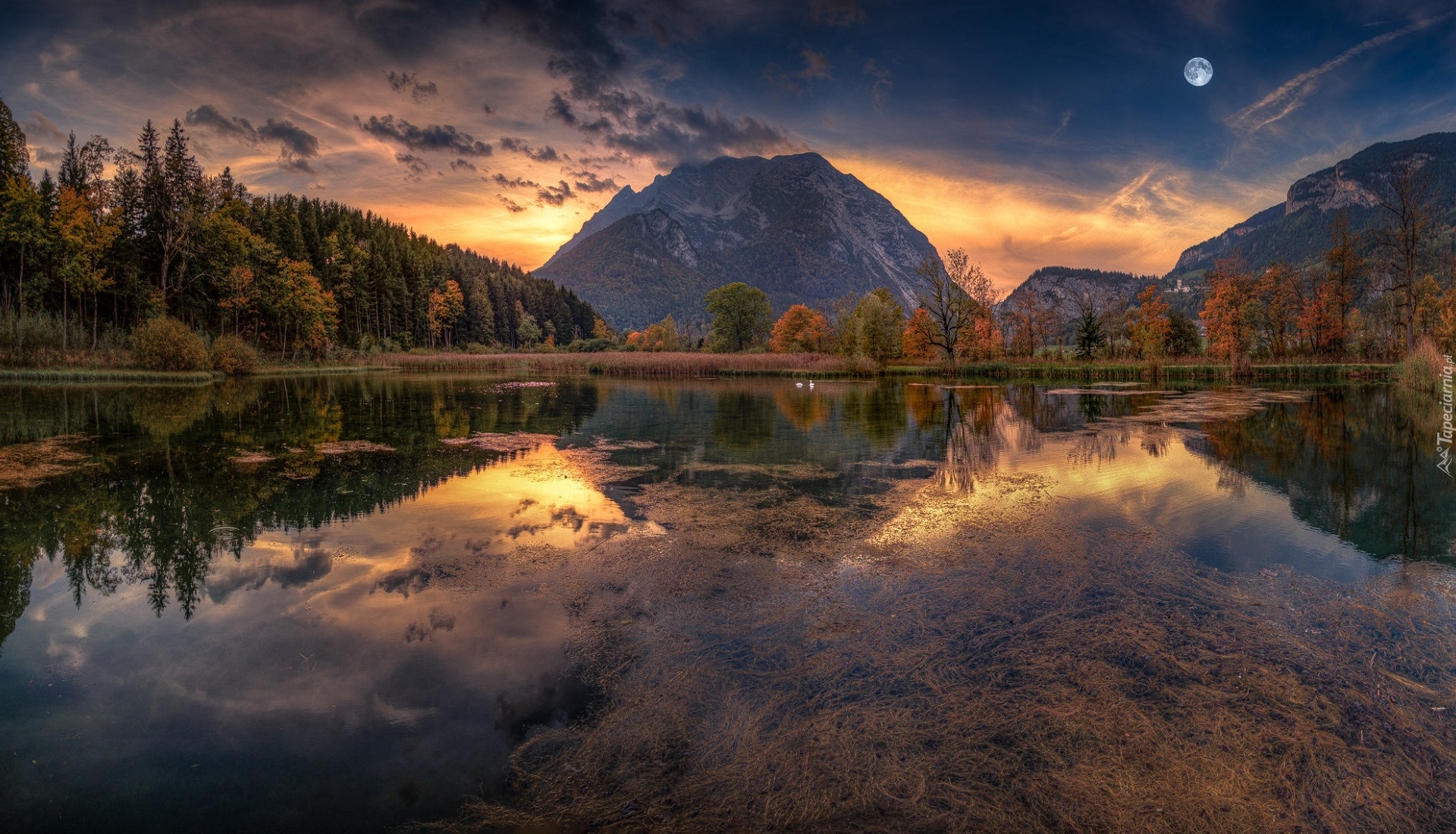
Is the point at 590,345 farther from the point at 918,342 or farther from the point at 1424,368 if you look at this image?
the point at 1424,368

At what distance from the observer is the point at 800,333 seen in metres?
85.1

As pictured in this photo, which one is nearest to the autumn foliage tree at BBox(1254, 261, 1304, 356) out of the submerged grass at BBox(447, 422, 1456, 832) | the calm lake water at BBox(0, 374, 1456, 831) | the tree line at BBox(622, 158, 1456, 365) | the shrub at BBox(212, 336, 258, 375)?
the tree line at BBox(622, 158, 1456, 365)

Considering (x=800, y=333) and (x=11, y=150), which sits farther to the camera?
(x=800, y=333)

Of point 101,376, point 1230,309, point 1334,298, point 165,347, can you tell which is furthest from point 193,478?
point 1334,298

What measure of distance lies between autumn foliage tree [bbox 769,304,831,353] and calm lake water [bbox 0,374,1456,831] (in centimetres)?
5509

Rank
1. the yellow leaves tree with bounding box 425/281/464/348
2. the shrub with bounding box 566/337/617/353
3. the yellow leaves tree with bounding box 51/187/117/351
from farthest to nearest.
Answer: the shrub with bounding box 566/337/617/353 < the yellow leaves tree with bounding box 425/281/464/348 < the yellow leaves tree with bounding box 51/187/117/351

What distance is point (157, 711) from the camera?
4141mm

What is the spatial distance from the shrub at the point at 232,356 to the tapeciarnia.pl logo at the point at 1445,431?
5801cm

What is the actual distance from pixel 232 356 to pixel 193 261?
14946 millimetres

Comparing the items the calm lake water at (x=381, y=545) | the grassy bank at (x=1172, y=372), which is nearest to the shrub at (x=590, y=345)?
the grassy bank at (x=1172, y=372)

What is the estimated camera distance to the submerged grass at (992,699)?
3.24m

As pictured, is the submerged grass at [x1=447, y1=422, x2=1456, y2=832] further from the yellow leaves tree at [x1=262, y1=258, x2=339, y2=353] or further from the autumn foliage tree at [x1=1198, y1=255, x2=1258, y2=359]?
the yellow leaves tree at [x1=262, y1=258, x2=339, y2=353]

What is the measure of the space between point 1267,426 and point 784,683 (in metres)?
21.5

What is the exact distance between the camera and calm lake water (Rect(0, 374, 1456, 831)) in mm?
3604
